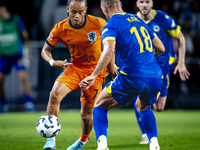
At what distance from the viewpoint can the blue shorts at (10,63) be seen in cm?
1137

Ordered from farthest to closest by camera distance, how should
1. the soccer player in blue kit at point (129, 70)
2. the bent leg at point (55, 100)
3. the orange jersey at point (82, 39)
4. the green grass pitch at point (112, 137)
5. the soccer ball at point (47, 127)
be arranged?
the green grass pitch at point (112, 137) → the orange jersey at point (82, 39) → the bent leg at point (55, 100) → the soccer ball at point (47, 127) → the soccer player in blue kit at point (129, 70)

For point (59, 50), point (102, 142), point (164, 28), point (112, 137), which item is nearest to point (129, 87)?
point (102, 142)

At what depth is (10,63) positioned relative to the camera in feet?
37.8

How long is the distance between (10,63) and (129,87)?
8084 mm

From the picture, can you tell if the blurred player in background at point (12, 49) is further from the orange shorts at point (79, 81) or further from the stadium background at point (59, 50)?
the orange shorts at point (79, 81)

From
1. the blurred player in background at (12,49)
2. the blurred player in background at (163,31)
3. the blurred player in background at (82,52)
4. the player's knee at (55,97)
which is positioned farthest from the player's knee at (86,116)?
the blurred player in background at (12,49)

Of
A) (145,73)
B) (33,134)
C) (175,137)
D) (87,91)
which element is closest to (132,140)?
(175,137)

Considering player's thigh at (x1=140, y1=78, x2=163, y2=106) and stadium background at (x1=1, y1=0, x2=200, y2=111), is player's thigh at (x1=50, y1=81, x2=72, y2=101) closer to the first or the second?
player's thigh at (x1=140, y1=78, x2=163, y2=106)

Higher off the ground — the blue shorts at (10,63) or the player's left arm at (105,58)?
the player's left arm at (105,58)

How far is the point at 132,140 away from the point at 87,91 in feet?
4.90

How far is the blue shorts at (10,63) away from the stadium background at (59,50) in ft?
2.32

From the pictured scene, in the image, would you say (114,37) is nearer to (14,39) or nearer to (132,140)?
(132,140)

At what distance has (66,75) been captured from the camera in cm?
514

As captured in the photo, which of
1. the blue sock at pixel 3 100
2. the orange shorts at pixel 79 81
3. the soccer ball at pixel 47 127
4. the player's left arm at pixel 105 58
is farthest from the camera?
the blue sock at pixel 3 100
